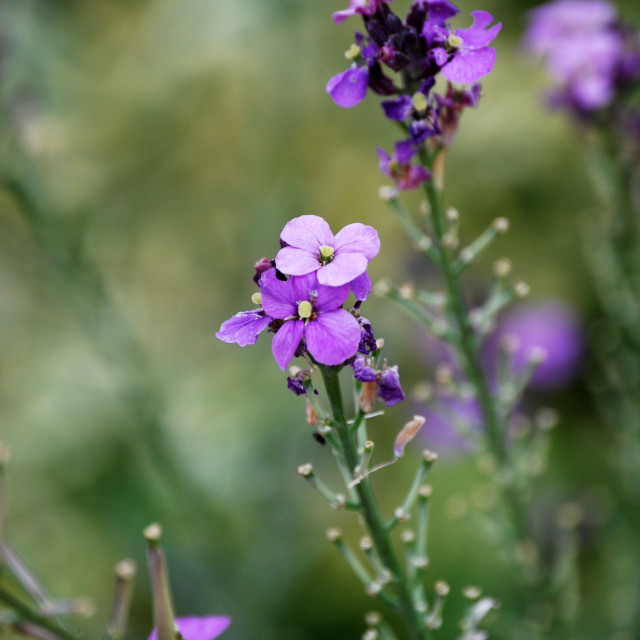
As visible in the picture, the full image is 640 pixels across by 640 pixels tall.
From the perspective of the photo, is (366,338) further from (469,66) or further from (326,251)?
(469,66)

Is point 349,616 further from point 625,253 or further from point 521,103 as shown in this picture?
point 521,103

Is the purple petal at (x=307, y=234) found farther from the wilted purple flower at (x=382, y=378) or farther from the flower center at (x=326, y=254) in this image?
the wilted purple flower at (x=382, y=378)

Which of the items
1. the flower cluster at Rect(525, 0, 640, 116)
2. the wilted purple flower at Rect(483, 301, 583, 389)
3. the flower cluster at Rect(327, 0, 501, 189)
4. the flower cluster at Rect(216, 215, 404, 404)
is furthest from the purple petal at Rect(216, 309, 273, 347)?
the wilted purple flower at Rect(483, 301, 583, 389)

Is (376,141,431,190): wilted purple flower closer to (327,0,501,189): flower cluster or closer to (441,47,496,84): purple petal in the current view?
(327,0,501,189): flower cluster

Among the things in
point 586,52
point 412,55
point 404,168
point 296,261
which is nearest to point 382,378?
point 296,261

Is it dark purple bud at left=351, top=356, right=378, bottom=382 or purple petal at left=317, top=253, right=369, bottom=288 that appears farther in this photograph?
dark purple bud at left=351, top=356, right=378, bottom=382

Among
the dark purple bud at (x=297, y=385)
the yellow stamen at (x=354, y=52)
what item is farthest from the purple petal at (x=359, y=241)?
the yellow stamen at (x=354, y=52)
